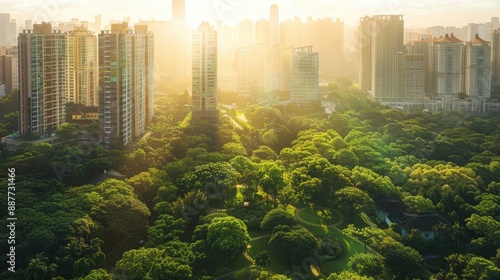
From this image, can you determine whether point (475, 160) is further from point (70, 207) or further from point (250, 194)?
point (70, 207)

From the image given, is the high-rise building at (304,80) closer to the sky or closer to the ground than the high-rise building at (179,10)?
closer to the ground

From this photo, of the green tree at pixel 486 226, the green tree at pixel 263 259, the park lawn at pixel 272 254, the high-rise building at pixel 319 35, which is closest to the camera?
the green tree at pixel 263 259

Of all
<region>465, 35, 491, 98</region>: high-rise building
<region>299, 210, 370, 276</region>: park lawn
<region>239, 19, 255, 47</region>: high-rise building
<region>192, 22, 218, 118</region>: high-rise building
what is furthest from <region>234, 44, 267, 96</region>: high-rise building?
<region>299, 210, 370, 276</region>: park lawn

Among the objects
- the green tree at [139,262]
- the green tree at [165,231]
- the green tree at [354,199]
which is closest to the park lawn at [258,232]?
the green tree at [165,231]

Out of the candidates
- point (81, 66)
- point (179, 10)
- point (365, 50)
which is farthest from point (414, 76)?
point (81, 66)

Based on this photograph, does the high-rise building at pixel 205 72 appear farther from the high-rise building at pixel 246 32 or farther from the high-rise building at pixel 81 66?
the high-rise building at pixel 246 32

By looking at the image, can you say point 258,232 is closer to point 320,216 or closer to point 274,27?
point 320,216

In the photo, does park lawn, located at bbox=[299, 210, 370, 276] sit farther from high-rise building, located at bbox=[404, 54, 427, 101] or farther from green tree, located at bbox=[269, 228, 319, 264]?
high-rise building, located at bbox=[404, 54, 427, 101]
